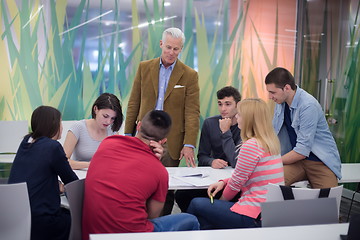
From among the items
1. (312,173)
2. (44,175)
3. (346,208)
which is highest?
(44,175)

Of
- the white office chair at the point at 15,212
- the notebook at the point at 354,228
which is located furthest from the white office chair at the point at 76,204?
the notebook at the point at 354,228

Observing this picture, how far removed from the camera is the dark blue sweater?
103 inches

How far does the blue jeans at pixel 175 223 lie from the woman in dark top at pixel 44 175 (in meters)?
0.64

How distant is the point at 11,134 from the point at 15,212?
9.15 feet

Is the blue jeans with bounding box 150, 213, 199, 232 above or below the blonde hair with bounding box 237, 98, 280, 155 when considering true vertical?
below

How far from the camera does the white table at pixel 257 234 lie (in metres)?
1.87

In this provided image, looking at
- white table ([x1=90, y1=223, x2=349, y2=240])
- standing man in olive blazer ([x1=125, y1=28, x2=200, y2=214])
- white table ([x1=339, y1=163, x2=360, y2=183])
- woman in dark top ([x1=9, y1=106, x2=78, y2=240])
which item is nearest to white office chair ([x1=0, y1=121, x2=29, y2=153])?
standing man in olive blazer ([x1=125, y1=28, x2=200, y2=214])

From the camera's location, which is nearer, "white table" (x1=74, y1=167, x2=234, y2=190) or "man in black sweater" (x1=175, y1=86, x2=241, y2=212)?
"white table" (x1=74, y1=167, x2=234, y2=190)

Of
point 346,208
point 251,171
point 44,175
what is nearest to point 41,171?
point 44,175

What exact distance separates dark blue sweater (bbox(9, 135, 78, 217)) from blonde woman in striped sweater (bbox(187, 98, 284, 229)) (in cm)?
97

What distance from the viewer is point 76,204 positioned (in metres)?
2.37

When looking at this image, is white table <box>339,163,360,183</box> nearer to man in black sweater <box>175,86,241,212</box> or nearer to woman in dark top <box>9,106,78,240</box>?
man in black sweater <box>175,86,241,212</box>

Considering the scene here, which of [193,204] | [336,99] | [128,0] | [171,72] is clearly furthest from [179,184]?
[336,99]

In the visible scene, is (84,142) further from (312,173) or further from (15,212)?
(312,173)
